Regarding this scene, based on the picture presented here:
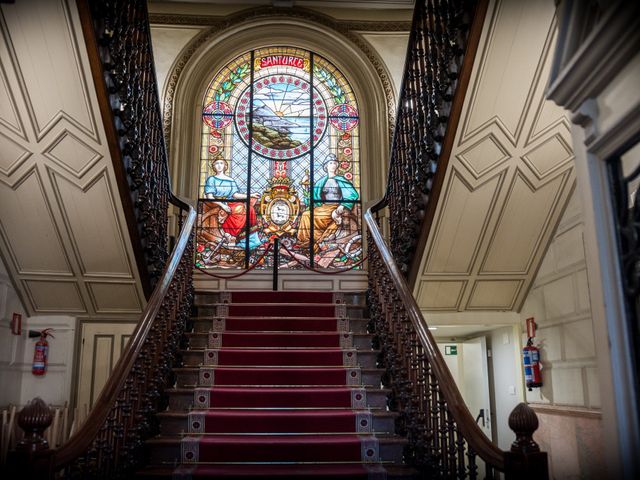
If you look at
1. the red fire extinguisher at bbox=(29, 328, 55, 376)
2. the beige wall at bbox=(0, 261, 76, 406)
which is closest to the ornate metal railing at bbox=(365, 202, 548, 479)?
the beige wall at bbox=(0, 261, 76, 406)

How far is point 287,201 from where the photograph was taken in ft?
29.0

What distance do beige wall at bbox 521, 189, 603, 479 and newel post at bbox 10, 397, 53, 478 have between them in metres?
4.19

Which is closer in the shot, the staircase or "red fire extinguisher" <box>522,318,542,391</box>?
the staircase

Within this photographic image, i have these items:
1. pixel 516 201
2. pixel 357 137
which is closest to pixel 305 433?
pixel 516 201

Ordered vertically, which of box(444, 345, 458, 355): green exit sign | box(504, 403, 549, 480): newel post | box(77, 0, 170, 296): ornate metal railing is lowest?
box(504, 403, 549, 480): newel post

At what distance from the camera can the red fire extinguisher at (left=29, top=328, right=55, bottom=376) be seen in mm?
6516

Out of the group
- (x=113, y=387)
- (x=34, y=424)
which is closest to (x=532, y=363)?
(x=113, y=387)

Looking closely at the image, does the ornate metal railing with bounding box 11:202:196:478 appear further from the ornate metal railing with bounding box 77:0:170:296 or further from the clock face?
the clock face

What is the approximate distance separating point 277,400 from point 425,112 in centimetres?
270

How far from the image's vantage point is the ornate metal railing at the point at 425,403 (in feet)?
9.67

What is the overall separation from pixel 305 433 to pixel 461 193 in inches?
103

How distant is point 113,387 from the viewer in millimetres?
3426

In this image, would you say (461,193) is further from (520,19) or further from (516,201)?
(520,19)

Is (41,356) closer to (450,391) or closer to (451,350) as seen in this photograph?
(450,391)
